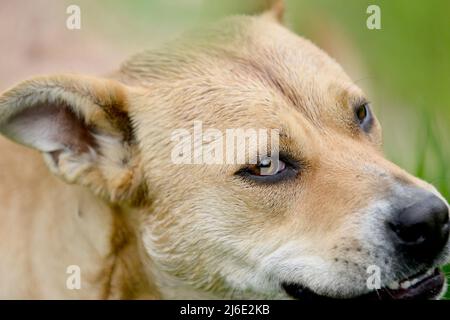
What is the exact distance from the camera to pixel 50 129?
3553 mm

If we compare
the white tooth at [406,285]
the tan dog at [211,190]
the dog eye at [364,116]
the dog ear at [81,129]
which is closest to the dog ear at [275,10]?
the tan dog at [211,190]

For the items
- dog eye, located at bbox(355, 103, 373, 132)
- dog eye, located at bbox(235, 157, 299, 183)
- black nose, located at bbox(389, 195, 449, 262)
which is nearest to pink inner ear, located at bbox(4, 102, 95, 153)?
dog eye, located at bbox(235, 157, 299, 183)

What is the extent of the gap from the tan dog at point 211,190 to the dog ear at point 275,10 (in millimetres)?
344

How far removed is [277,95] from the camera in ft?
11.5

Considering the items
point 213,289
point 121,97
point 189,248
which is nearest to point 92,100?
point 121,97

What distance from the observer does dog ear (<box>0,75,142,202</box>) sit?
11.3 ft

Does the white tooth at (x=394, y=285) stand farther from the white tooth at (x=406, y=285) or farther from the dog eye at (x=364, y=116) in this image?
the dog eye at (x=364, y=116)

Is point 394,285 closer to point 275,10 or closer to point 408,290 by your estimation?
point 408,290

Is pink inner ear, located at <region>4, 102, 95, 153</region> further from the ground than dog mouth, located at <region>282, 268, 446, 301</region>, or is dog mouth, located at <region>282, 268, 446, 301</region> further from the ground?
pink inner ear, located at <region>4, 102, 95, 153</region>

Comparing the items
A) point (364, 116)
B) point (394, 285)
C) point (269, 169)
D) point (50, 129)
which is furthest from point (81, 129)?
point (394, 285)

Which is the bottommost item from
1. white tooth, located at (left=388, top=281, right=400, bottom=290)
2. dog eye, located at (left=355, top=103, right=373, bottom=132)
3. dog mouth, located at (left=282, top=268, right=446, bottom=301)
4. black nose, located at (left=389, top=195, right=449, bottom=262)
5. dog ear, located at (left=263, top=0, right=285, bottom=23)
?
dog mouth, located at (left=282, top=268, right=446, bottom=301)

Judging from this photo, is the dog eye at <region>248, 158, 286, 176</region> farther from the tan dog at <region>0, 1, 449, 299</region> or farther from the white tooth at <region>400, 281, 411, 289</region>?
the white tooth at <region>400, 281, 411, 289</region>

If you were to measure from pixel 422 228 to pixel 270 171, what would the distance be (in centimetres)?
67

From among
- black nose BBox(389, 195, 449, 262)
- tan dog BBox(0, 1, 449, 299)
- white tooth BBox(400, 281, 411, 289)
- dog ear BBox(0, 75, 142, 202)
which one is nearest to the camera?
black nose BBox(389, 195, 449, 262)
